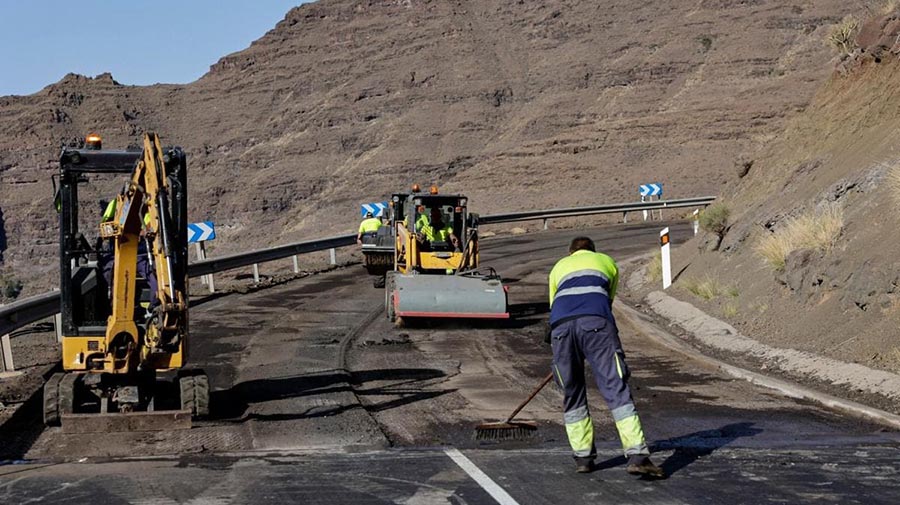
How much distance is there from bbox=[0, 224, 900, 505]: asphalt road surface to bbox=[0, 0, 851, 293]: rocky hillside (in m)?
61.1

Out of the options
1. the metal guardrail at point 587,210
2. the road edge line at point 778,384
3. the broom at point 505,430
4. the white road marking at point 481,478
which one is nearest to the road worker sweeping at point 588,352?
the white road marking at point 481,478

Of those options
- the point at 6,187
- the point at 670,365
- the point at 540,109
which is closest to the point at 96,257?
the point at 670,365

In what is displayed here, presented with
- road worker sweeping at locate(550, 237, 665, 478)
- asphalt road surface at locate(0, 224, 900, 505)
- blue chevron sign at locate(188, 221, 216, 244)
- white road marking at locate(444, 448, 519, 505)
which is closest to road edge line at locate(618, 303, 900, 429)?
asphalt road surface at locate(0, 224, 900, 505)

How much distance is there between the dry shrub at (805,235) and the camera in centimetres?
1641

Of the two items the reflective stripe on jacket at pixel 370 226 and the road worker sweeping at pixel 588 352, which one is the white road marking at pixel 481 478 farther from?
the reflective stripe on jacket at pixel 370 226

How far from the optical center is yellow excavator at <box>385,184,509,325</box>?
1889 cm

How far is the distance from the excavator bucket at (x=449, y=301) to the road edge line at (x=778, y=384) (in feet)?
7.11

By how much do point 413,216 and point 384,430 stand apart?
11.0 metres

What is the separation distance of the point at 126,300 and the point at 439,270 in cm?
1092

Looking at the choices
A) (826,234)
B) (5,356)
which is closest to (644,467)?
(826,234)

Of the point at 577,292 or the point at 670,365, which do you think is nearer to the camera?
the point at 577,292

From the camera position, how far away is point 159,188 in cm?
1045

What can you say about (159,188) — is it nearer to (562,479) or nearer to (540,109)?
(562,479)

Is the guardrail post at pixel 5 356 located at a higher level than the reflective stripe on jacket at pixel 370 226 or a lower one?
lower
